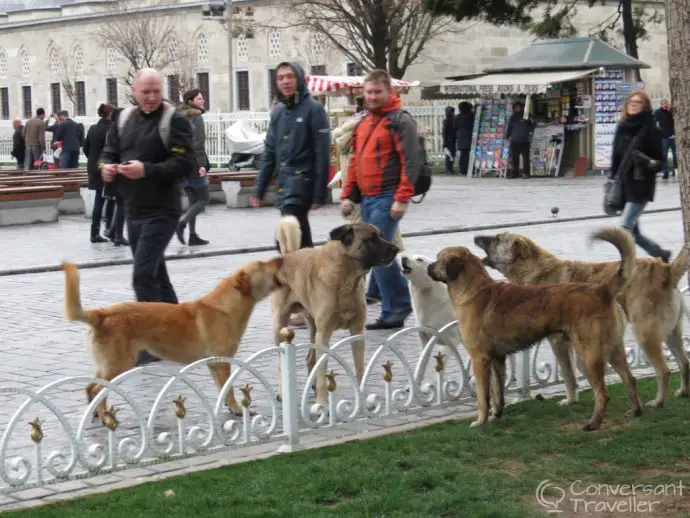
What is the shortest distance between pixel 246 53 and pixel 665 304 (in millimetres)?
52405

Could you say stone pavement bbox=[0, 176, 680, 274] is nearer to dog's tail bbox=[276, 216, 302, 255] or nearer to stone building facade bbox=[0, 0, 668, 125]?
dog's tail bbox=[276, 216, 302, 255]

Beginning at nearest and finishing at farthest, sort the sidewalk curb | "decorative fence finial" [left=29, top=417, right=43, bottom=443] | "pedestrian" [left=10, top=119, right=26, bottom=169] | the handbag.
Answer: "decorative fence finial" [left=29, top=417, right=43, bottom=443] < the handbag < the sidewalk curb < "pedestrian" [left=10, top=119, right=26, bottom=169]

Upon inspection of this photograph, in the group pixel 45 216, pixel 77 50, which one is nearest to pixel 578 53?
pixel 45 216

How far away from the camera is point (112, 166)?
8039 mm

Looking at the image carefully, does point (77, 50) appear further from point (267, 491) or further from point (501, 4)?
point (267, 491)

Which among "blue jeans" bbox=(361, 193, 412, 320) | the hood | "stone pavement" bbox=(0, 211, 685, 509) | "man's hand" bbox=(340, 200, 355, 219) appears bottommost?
"stone pavement" bbox=(0, 211, 685, 509)

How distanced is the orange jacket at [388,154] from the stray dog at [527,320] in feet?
7.23

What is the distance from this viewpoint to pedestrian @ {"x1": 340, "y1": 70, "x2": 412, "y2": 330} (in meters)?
9.14

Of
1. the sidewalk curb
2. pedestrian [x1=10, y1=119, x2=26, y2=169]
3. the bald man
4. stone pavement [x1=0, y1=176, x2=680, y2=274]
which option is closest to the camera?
the bald man

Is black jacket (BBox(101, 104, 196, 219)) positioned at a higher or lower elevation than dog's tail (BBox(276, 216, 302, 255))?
higher

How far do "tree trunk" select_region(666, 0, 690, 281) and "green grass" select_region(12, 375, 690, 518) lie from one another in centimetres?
138

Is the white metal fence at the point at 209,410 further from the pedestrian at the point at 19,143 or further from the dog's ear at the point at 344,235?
the pedestrian at the point at 19,143

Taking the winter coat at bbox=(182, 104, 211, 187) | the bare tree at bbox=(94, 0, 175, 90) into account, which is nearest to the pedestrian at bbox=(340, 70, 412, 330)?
the winter coat at bbox=(182, 104, 211, 187)

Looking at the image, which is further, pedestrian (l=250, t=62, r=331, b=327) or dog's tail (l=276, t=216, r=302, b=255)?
pedestrian (l=250, t=62, r=331, b=327)
